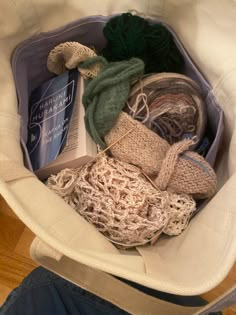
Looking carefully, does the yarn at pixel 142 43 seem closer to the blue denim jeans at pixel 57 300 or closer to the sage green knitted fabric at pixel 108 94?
the sage green knitted fabric at pixel 108 94

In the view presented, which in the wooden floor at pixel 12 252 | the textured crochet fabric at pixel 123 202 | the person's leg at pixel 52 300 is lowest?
the wooden floor at pixel 12 252

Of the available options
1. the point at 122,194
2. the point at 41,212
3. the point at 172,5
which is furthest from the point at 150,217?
the point at 172,5

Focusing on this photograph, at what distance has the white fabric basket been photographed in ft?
Answer: 1.38

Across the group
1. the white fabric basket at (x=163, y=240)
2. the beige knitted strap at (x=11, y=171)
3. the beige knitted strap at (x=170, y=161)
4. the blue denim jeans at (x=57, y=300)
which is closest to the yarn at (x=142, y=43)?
the white fabric basket at (x=163, y=240)

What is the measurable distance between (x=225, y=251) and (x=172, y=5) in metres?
0.37

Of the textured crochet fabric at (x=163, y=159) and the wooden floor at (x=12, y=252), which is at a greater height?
the textured crochet fabric at (x=163, y=159)

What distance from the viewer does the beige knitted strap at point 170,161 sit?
1.77 feet

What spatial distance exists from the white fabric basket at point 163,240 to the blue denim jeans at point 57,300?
16cm

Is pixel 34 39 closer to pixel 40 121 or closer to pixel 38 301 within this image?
pixel 40 121

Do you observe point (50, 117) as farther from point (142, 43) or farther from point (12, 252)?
point (12, 252)

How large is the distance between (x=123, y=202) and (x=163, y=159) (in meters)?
0.08

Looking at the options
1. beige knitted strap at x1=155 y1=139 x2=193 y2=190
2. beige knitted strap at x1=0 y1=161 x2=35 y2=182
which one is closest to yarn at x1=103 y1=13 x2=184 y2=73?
beige knitted strap at x1=155 y1=139 x2=193 y2=190

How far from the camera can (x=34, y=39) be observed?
65 cm

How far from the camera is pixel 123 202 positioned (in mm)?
536
